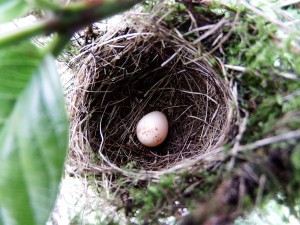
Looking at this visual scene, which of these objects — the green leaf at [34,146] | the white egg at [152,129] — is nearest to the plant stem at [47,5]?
the green leaf at [34,146]

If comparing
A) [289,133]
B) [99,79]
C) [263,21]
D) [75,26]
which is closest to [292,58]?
[263,21]

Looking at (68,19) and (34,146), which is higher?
(68,19)

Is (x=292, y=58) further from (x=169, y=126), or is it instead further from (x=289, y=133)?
(x=169, y=126)

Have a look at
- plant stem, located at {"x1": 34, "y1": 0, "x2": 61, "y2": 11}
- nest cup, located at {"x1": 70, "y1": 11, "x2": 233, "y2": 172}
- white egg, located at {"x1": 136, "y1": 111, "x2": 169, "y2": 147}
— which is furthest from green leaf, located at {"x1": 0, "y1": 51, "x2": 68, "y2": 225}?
white egg, located at {"x1": 136, "y1": 111, "x2": 169, "y2": 147}

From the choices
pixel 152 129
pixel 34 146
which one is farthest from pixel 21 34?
pixel 152 129

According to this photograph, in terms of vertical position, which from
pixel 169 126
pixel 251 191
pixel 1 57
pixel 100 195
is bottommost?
pixel 169 126

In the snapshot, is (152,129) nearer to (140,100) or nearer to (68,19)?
(140,100)

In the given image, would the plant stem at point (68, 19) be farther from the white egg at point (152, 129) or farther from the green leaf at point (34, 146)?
the white egg at point (152, 129)
